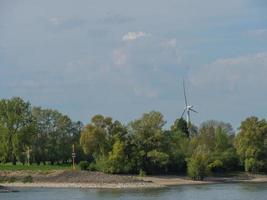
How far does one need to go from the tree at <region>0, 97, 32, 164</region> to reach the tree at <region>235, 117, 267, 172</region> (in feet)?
132

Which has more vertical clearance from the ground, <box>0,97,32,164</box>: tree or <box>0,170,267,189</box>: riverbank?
<box>0,97,32,164</box>: tree

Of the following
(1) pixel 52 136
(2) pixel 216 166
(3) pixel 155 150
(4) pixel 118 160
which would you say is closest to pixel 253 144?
(2) pixel 216 166

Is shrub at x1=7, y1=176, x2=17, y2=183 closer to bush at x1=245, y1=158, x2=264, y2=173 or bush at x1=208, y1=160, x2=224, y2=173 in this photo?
bush at x1=208, y1=160, x2=224, y2=173

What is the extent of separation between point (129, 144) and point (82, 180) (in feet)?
48.4

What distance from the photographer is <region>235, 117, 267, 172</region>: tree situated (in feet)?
418

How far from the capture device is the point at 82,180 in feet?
355

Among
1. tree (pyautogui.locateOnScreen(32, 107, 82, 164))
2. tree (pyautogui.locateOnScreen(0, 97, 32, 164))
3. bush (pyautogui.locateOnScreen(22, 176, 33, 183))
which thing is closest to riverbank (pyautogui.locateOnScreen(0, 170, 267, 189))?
bush (pyautogui.locateOnScreen(22, 176, 33, 183))

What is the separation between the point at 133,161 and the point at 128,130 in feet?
20.7

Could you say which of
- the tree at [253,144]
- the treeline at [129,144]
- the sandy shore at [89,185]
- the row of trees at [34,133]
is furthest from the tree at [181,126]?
the sandy shore at [89,185]

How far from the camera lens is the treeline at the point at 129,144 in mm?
119250

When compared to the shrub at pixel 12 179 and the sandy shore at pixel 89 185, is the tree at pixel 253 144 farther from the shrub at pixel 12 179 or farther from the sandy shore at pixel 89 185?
the shrub at pixel 12 179

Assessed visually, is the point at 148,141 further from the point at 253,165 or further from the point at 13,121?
the point at 13,121

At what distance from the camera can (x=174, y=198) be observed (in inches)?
3031

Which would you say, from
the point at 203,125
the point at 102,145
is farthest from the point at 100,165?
the point at 203,125
